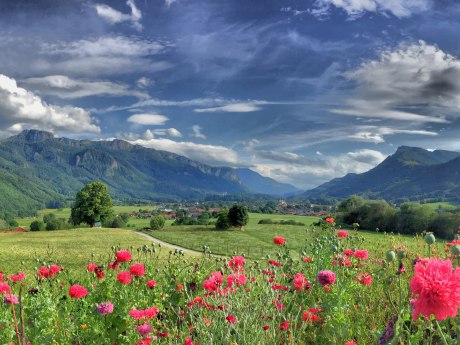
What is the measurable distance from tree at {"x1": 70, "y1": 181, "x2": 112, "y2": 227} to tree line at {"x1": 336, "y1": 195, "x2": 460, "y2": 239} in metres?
43.1

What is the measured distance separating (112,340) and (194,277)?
227 centimetres

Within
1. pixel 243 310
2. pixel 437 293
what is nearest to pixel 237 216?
pixel 243 310

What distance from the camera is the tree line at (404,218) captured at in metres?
64.4

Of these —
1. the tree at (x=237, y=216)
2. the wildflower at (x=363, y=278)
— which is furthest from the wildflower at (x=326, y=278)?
the tree at (x=237, y=216)

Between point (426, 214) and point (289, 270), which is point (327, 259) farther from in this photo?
point (426, 214)

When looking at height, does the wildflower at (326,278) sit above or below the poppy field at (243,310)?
above

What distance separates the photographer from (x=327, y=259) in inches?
337

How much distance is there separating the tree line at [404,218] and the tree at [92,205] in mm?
43089

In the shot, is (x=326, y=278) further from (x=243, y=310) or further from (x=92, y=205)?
(x=92, y=205)

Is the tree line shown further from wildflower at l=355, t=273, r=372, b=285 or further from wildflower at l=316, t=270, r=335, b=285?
wildflower at l=316, t=270, r=335, b=285

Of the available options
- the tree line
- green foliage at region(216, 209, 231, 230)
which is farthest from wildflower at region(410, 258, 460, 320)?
the tree line

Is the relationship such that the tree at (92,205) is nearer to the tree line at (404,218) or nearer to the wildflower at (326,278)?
the tree line at (404,218)

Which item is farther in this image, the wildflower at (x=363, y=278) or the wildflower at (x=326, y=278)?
the wildflower at (x=363, y=278)

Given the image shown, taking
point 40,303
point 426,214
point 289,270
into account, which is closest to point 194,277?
point 289,270
